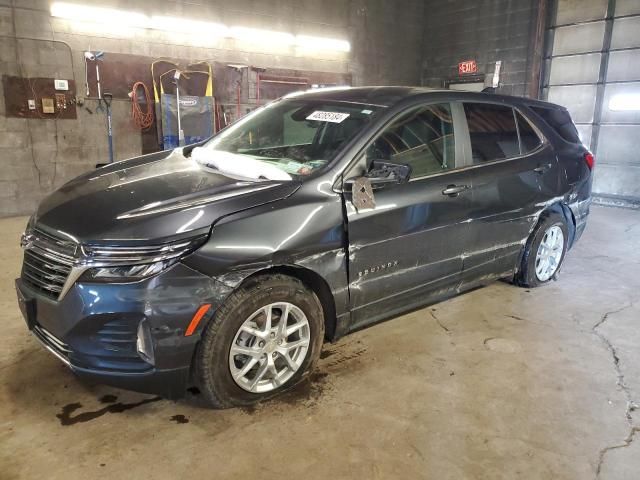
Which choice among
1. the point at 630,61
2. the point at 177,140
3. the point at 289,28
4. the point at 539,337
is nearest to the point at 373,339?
the point at 539,337

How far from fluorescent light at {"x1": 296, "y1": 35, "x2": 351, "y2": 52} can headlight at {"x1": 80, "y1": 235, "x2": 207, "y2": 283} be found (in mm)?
7631

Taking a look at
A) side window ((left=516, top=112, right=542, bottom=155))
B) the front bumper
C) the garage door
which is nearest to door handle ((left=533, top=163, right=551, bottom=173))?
side window ((left=516, top=112, right=542, bottom=155))

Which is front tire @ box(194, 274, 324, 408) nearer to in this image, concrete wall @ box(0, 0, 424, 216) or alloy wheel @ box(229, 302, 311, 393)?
alloy wheel @ box(229, 302, 311, 393)

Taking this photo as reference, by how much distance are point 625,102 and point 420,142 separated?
7094 mm

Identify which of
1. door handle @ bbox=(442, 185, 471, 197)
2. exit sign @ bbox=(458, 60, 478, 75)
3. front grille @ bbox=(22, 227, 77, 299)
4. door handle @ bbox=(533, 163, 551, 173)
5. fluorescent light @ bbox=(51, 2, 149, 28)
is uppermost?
fluorescent light @ bbox=(51, 2, 149, 28)

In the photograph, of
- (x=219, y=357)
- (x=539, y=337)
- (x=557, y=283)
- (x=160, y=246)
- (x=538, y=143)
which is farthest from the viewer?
(x=557, y=283)

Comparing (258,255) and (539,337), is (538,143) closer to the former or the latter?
(539,337)

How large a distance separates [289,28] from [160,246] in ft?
24.9

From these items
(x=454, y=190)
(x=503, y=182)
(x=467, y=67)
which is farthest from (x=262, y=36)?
(x=454, y=190)

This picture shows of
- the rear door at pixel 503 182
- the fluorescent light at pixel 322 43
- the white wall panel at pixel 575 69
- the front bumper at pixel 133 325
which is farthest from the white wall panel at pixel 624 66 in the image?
the front bumper at pixel 133 325

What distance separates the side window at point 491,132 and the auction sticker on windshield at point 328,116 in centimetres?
91

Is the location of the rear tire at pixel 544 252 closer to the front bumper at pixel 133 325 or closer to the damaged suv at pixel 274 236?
the damaged suv at pixel 274 236

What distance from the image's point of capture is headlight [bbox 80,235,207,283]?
204 cm

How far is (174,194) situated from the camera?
234cm
